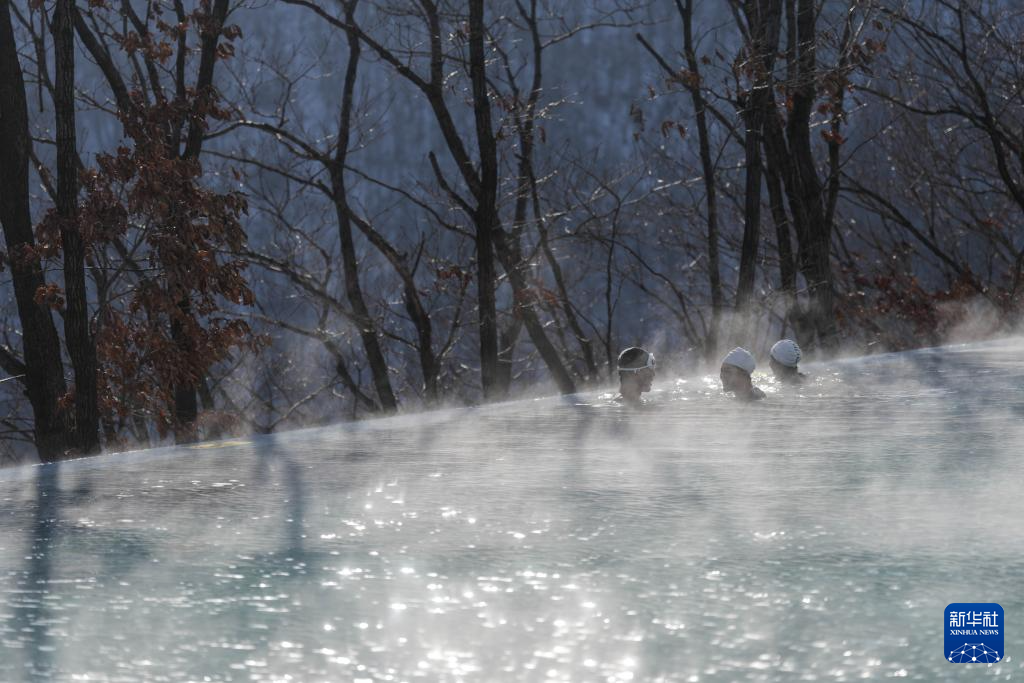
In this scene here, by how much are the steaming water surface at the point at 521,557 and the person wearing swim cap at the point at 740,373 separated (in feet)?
2.88

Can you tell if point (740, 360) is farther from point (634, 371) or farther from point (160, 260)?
point (160, 260)

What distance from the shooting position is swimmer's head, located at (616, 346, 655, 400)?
4.81 m

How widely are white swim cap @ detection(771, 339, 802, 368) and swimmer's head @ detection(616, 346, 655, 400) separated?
792mm

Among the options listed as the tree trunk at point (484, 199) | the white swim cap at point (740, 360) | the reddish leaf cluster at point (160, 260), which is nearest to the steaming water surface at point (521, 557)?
the white swim cap at point (740, 360)

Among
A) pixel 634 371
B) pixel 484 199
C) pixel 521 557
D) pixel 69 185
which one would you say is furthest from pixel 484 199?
pixel 521 557

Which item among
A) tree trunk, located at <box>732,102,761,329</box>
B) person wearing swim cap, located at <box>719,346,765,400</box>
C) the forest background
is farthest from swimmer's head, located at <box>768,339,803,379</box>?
tree trunk, located at <box>732,102,761,329</box>

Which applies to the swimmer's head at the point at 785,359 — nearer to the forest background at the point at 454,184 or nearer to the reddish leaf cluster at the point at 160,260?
the reddish leaf cluster at the point at 160,260

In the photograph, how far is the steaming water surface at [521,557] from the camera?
1.60 m

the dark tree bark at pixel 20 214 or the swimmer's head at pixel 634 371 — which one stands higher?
the dark tree bark at pixel 20 214

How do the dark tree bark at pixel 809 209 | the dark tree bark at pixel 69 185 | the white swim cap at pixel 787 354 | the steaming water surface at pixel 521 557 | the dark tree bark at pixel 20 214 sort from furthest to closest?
the dark tree bark at pixel 809 209 → the dark tree bark at pixel 20 214 → the dark tree bark at pixel 69 185 → the white swim cap at pixel 787 354 → the steaming water surface at pixel 521 557

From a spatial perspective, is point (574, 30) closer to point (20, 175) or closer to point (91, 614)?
point (20, 175)

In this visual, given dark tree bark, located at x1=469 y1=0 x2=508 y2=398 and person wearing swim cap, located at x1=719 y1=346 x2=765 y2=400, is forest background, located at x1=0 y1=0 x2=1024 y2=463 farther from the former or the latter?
person wearing swim cap, located at x1=719 y1=346 x2=765 y2=400

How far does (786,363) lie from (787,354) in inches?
1.6

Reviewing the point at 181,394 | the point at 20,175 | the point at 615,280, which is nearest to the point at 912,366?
the point at 20,175
